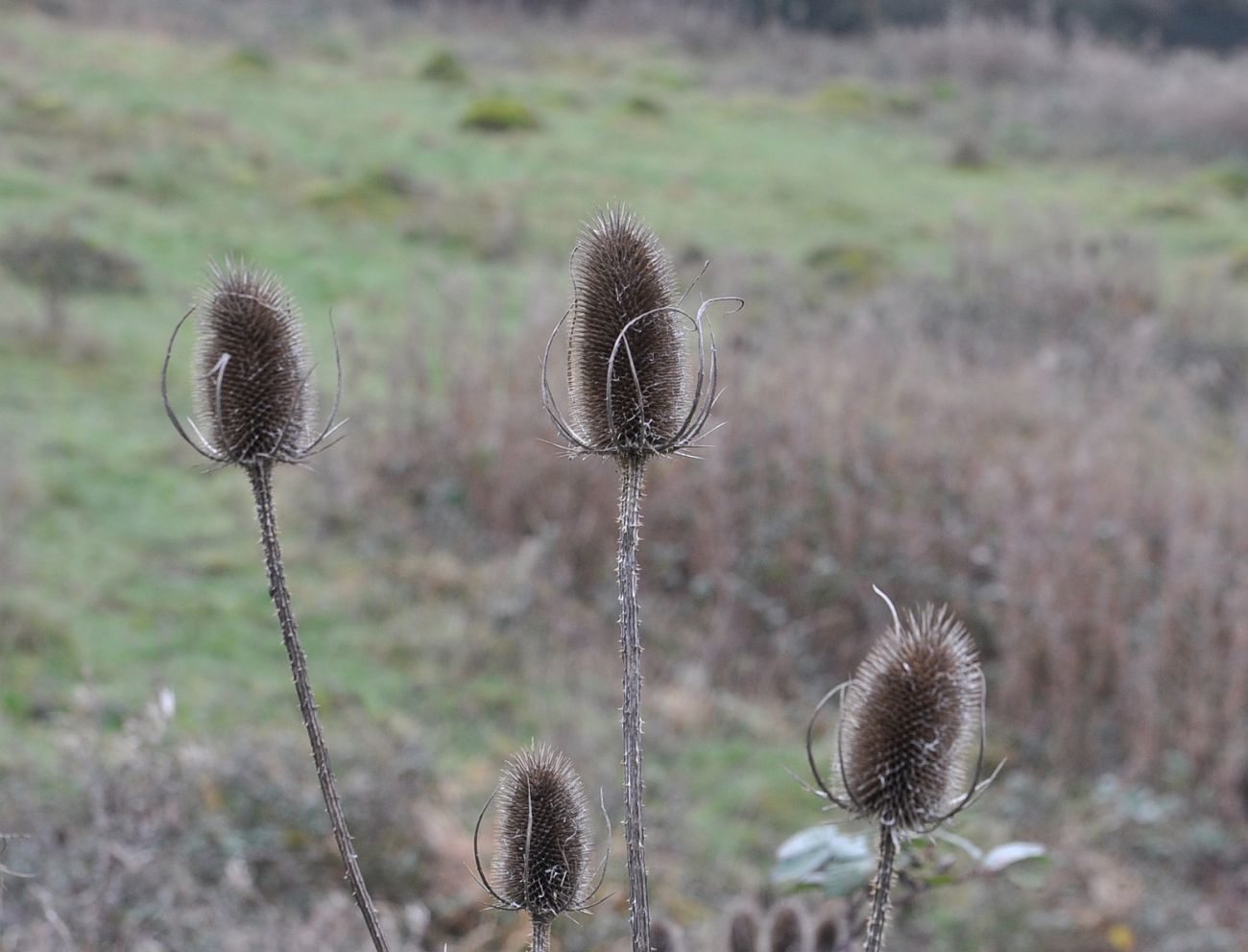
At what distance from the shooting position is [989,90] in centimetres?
2312

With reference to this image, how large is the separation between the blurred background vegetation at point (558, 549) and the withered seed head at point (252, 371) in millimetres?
1248

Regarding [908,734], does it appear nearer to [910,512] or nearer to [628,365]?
[628,365]

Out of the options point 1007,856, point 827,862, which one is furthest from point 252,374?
point 1007,856

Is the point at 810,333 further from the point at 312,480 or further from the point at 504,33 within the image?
the point at 504,33

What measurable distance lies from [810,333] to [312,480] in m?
3.79

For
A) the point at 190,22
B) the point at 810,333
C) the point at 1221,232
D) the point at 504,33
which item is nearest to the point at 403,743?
the point at 810,333

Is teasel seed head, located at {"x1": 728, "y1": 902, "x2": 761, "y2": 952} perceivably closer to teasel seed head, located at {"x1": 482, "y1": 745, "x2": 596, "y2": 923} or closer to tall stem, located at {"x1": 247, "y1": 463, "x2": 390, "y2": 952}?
teasel seed head, located at {"x1": 482, "y1": 745, "x2": 596, "y2": 923}

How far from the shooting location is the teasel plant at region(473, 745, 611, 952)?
1.37 m

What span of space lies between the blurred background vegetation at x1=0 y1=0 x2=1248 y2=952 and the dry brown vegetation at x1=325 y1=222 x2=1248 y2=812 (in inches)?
1.1

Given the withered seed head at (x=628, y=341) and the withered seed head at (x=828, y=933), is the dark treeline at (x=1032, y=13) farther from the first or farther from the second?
the withered seed head at (x=628, y=341)

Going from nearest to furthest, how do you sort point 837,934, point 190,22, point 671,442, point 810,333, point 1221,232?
point 671,442 → point 837,934 → point 810,333 → point 1221,232 → point 190,22

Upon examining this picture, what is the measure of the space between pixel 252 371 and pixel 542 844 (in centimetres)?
58

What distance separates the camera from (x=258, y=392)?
4.91 feet

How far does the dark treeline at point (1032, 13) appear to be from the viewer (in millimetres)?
28469
